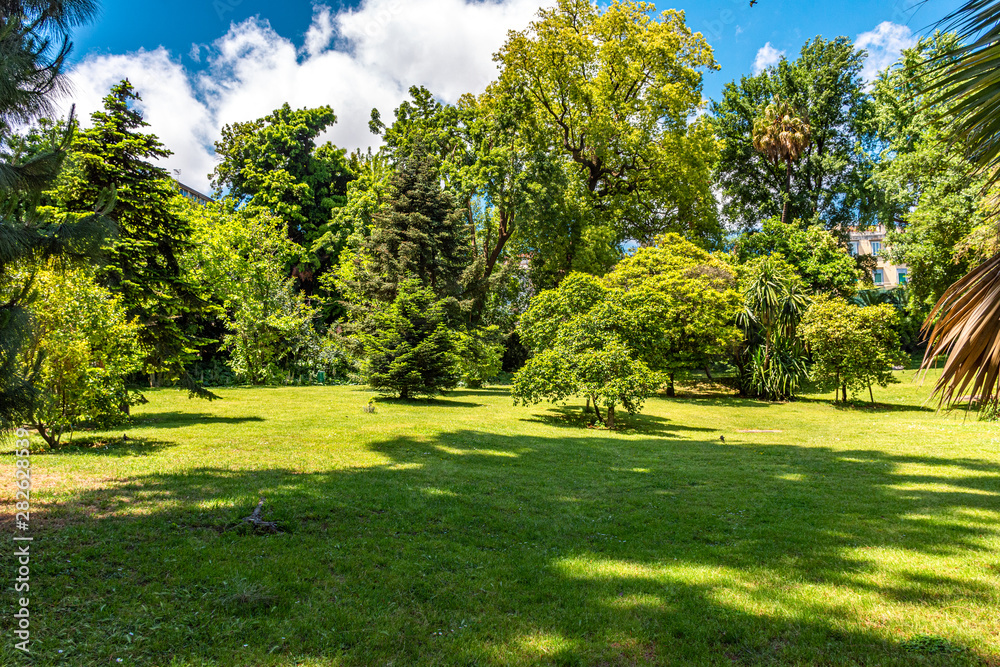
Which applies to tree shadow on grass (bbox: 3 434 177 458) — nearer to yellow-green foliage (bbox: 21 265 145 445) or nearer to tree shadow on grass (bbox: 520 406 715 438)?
yellow-green foliage (bbox: 21 265 145 445)

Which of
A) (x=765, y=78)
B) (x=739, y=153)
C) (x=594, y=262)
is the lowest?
(x=594, y=262)

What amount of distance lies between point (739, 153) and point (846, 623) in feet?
126

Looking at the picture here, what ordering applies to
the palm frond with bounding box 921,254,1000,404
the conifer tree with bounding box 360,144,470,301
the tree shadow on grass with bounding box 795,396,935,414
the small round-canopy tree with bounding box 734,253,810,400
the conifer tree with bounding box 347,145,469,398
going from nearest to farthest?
the palm frond with bounding box 921,254,1000,404
the conifer tree with bounding box 347,145,469,398
the tree shadow on grass with bounding box 795,396,935,414
the small round-canopy tree with bounding box 734,253,810,400
the conifer tree with bounding box 360,144,470,301

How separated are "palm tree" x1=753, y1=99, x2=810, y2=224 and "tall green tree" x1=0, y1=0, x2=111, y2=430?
117ft

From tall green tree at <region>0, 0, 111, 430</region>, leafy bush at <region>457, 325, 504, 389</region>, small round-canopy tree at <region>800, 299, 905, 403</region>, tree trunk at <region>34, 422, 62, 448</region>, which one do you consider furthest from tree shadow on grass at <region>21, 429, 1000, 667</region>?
leafy bush at <region>457, 325, 504, 389</region>

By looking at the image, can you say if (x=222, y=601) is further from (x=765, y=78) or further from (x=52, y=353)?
(x=765, y=78)

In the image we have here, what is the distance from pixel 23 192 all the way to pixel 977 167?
7.41m

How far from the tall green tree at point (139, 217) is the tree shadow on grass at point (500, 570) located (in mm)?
5701

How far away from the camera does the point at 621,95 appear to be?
3005cm

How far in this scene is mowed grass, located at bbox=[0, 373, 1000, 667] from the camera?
3.22 metres

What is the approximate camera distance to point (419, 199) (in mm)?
23672

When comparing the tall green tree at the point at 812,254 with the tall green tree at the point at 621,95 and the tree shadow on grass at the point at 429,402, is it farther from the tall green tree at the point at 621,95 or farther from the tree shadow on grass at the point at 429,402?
the tree shadow on grass at the point at 429,402

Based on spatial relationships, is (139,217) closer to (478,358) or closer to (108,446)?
(108,446)

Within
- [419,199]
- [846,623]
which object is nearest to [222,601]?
[846,623]
